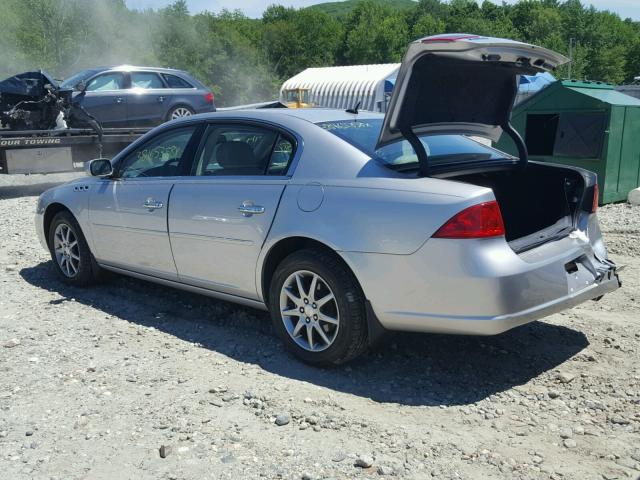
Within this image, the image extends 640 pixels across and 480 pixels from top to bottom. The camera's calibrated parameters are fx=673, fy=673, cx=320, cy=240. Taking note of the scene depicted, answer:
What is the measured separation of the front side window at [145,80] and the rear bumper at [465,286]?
11.2m

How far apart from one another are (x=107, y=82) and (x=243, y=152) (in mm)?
9911

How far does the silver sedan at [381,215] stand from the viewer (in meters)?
3.54

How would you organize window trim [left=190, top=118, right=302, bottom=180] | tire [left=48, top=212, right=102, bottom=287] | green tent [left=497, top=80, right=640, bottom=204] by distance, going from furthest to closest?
1. green tent [left=497, top=80, right=640, bottom=204]
2. tire [left=48, top=212, right=102, bottom=287]
3. window trim [left=190, top=118, right=302, bottom=180]

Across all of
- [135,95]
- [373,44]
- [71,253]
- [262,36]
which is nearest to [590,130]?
[71,253]

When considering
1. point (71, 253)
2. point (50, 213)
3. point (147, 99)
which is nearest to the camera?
point (71, 253)

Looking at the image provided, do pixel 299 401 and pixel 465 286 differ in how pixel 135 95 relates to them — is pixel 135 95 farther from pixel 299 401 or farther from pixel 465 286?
pixel 465 286

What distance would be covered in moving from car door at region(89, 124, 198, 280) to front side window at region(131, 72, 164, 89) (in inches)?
345

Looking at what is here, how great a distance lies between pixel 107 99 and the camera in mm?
13406

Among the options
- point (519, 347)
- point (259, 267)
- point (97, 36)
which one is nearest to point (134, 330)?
point (259, 267)

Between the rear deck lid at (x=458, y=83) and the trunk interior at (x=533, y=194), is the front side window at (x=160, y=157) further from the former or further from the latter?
the trunk interior at (x=533, y=194)

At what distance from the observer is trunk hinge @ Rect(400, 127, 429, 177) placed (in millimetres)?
3791

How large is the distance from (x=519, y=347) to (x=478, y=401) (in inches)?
33.7

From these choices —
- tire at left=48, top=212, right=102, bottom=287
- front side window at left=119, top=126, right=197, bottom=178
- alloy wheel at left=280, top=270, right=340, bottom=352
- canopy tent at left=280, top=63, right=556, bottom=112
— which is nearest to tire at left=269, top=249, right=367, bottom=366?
alloy wheel at left=280, top=270, right=340, bottom=352

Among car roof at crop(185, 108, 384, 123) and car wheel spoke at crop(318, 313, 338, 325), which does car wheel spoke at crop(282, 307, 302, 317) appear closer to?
car wheel spoke at crop(318, 313, 338, 325)
